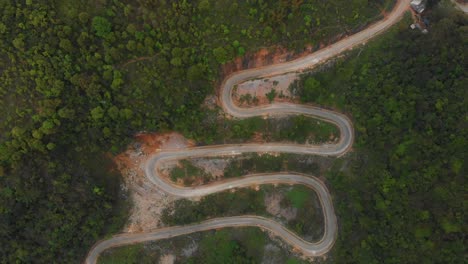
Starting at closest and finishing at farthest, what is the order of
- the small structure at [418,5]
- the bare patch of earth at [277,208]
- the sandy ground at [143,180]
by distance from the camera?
the small structure at [418,5]
the bare patch of earth at [277,208]
the sandy ground at [143,180]

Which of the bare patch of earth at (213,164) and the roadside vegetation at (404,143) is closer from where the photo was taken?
the roadside vegetation at (404,143)

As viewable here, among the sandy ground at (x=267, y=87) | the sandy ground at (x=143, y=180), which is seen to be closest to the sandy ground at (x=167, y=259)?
the sandy ground at (x=143, y=180)

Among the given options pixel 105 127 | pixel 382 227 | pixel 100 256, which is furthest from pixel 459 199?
pixel 100 256

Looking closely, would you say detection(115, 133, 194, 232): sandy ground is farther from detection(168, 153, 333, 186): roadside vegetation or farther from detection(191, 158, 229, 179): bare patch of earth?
detection(168, 153, 333, 186): roadside vegetation

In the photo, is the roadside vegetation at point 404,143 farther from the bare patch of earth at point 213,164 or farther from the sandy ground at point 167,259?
the sandy ground at point 167,259

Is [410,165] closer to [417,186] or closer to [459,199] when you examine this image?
[417,186]

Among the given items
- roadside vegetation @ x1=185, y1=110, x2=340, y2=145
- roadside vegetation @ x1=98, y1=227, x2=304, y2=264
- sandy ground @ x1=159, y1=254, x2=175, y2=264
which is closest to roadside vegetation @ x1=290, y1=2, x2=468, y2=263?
roadside vegetation @ x1=185, y1=110, x2=340, y2=145

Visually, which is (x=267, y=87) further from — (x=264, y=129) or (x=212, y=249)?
(x=212, y=249)
